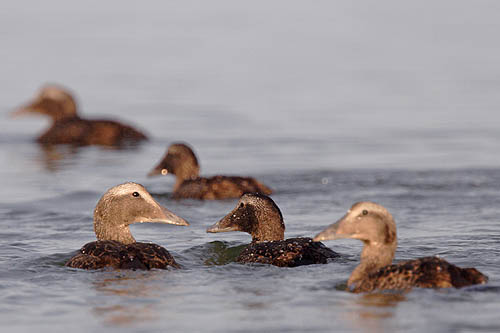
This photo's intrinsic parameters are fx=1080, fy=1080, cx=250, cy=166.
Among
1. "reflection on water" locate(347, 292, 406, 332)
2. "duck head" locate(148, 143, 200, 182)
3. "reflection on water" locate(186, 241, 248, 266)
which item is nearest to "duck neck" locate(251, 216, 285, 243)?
"reflection on water" locate(186, 241, 248, 266)

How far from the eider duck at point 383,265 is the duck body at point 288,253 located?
866 millimetres

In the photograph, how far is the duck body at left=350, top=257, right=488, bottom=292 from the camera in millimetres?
8234

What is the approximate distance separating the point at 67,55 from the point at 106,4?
41.0ft

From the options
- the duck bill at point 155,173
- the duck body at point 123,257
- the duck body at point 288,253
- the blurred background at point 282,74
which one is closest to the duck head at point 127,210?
the duck body at point 123,257

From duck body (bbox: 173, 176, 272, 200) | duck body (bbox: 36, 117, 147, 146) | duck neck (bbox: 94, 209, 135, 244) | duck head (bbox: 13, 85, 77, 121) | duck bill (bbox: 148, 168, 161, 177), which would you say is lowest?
duck neck (bbox: 94, 209, 135, 244)

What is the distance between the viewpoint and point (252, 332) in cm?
765

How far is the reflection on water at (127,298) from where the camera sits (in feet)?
26.6

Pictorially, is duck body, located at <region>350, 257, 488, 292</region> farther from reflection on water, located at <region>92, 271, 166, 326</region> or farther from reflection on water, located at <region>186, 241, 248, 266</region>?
reflection on water, located at <region>186, 241, 248, 266</region>

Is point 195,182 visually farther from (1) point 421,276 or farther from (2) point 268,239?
(1) point 421,276

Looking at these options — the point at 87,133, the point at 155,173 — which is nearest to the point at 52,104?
the point at 87,133

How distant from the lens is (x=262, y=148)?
18016 mm

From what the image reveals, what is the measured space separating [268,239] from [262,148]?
7.64 meters

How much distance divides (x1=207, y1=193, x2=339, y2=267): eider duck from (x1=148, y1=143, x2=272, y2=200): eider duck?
276cm

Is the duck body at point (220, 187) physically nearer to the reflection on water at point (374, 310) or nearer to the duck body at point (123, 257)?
the duck body at point (123, 257)
